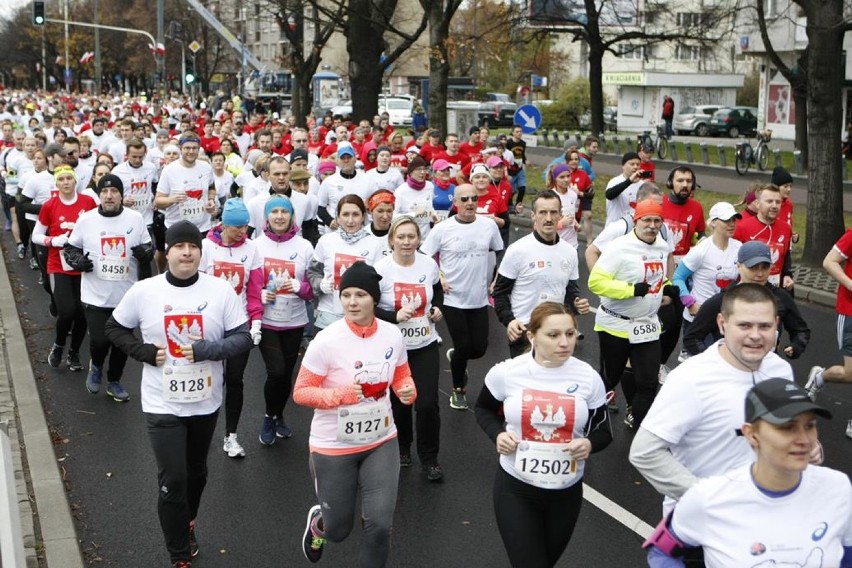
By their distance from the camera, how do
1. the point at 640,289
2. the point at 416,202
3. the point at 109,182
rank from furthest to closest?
the point at 416,202 → the point at 109,182 → the point at 640,289

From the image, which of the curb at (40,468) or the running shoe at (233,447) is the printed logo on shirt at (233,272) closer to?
the running shoe at (233,447)

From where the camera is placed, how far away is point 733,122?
52969 millimetres

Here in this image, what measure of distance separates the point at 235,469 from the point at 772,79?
4649 cm

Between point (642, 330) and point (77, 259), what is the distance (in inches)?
180

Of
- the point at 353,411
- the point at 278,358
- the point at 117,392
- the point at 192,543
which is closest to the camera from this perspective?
the point at 353,411

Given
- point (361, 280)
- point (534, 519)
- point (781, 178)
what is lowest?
point (534, 519)

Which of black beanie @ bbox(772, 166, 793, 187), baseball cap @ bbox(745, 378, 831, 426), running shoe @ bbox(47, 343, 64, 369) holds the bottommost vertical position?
running shoe @ bbox(47, 343, 64, 369)

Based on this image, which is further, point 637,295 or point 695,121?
point 695,121

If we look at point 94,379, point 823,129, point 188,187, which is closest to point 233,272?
point 94,379

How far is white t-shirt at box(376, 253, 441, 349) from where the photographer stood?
7.58 m

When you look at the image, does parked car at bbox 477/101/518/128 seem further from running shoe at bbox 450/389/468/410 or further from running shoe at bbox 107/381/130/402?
running shoe at bbox 450/389/468/410

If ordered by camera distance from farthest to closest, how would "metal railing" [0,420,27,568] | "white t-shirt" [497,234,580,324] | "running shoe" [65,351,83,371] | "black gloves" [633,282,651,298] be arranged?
1. "running shoe" [65,351,83,371]
2. "white t-shirt" [497,234,580,324]
3. "black gloves" [633,282,651,298]
4. "metal railing" [0,420,27,568]

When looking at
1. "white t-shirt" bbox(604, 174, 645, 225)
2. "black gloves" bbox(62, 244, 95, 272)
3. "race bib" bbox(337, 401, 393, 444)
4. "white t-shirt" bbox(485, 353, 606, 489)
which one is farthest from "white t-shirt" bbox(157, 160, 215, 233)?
"white t-shirt" bbox(485, 353, 606, 489)

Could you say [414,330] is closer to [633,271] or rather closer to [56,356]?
[633,271]
